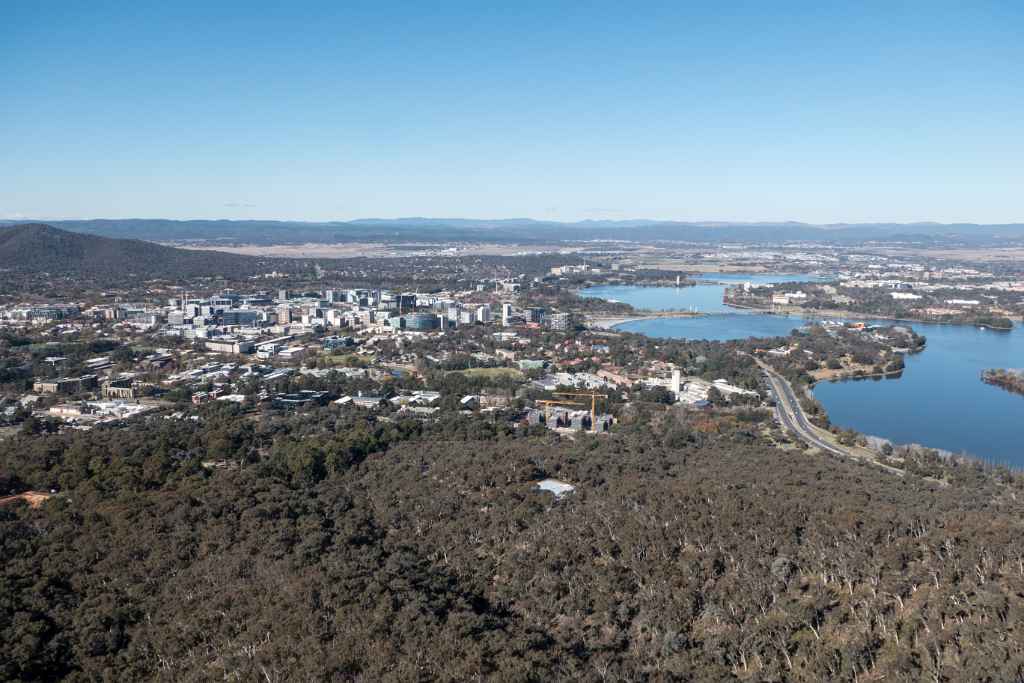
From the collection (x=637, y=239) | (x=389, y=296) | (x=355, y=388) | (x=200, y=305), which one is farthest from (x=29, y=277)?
(x=637, y=239)

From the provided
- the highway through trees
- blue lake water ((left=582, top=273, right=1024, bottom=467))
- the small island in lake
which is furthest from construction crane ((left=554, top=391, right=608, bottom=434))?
the small island in lake

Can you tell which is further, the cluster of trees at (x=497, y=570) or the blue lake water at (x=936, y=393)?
the blue lake water at (x=936, y=393)

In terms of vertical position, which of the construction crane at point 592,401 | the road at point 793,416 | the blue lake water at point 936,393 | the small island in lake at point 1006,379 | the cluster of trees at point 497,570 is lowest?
the blue lake water at point 936,393

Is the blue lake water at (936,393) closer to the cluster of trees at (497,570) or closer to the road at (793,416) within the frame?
the road at (793,416)

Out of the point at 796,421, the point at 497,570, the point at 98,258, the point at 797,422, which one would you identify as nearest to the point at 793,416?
the point at 796,421

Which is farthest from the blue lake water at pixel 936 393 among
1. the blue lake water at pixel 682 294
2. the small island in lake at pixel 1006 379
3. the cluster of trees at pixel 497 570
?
the blue lake water at pixel 682 294

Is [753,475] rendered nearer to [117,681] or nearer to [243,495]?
[243,495]
